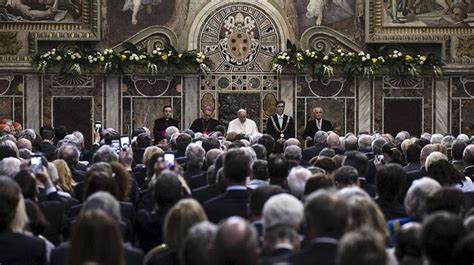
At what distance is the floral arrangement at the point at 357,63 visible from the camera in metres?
28.7

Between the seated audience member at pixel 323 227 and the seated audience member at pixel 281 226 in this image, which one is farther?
the seated audience member at pixel 281 226

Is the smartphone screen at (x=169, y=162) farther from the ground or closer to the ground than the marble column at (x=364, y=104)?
closer to the ground

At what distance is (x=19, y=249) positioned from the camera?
895cm

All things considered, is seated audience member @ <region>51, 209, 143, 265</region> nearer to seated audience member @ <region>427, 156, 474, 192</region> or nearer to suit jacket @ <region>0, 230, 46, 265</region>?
suit jacket @ <region>0, 230, 46, 265</region>

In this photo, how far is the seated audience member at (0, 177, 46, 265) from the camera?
8898 mm

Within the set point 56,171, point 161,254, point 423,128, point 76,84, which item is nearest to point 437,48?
point 423,128

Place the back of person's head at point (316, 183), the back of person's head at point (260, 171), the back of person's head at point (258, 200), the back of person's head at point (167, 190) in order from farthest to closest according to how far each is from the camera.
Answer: the back of person's head at point (260, 171) → the back of person's head at point (316, 183) → the back of person's head at point (167, 190) → the back of person's head at point (258, 200)

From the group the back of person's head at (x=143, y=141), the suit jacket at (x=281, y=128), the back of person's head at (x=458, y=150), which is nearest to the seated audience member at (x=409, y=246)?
the back of person's head at (x=458, y=150)

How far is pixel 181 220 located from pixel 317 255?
52.2 inches

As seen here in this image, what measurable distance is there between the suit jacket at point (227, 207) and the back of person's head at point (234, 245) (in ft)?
12.4

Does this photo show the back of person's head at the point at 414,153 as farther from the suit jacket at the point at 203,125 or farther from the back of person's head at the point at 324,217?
the suit jacket at the point at 203,125

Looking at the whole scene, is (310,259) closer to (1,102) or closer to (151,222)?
(151,222)

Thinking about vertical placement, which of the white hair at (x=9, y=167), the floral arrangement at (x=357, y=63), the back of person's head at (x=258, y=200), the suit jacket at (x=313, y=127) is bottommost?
the back of person's head at (x=258, y=200)

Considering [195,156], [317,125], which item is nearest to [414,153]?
[195,156]
